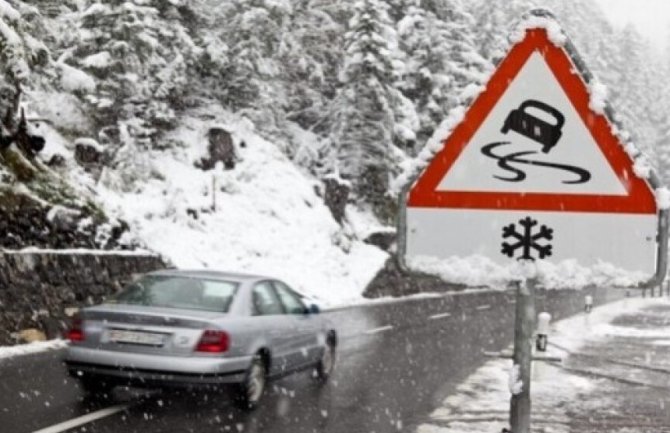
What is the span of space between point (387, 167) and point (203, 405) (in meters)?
31.2

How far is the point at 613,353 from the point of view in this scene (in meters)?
17.4

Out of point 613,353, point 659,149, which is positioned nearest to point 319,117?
point 613,353

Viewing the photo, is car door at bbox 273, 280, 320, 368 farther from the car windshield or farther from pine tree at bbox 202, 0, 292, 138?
pine tree at bbox 202, 0, 292, 138

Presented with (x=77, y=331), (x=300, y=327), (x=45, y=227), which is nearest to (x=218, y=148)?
(x=45, y=227)

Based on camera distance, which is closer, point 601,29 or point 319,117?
point 319,117

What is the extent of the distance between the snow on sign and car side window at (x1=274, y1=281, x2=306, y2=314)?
8.68m

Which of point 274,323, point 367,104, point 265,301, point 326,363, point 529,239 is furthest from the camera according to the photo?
point 367,104

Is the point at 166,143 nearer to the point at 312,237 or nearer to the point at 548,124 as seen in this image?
the point at 312,237

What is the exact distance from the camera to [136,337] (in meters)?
9.38

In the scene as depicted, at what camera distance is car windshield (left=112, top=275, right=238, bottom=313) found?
10023 millimetres

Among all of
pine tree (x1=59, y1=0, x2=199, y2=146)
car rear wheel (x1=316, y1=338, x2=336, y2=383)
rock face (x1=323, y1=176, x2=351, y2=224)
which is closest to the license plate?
car rear wheel (x1=316, y1=338, x2=336, y2=383)

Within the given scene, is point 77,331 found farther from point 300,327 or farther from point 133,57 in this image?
point 133,57

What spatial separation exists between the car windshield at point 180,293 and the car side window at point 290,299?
50.9 inches

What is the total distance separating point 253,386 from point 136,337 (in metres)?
1.46
